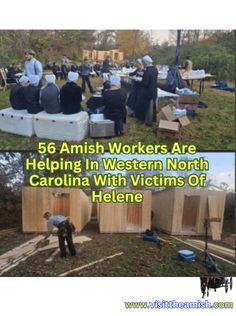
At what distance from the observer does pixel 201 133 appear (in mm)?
4020

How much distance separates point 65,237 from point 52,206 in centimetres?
35

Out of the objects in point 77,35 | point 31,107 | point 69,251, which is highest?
point 77,35

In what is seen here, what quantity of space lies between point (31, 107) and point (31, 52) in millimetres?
530

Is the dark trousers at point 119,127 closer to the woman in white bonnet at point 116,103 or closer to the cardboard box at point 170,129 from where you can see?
the woman in white bonnet at point 116,103

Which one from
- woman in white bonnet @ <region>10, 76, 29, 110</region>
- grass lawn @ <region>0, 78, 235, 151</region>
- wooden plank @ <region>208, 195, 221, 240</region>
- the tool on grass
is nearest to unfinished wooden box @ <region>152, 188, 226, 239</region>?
wooden plank @ <region>208, 195, 221, 240</region>

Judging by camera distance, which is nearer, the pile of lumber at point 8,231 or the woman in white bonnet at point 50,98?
the woman in white bonnet at point 50,98

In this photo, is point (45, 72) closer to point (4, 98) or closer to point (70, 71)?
point (70, 71)

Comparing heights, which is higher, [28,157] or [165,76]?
[165,76]

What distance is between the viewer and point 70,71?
405 cm

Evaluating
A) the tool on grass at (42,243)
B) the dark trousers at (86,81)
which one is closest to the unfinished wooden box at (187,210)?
the tool on grass at (42,243)

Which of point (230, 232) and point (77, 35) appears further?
point (230, 232)

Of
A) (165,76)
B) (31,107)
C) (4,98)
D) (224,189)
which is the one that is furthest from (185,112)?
(4,98)

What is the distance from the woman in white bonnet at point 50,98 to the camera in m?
4.05

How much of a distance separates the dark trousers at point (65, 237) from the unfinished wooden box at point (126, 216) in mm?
332
